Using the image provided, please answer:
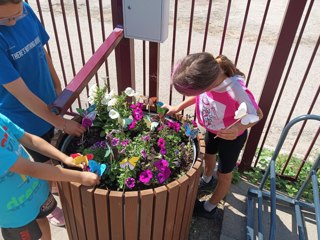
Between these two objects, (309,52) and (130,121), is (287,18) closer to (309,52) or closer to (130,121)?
(130,121)

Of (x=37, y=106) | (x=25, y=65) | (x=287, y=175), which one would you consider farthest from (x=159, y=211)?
(x=287, y=175)

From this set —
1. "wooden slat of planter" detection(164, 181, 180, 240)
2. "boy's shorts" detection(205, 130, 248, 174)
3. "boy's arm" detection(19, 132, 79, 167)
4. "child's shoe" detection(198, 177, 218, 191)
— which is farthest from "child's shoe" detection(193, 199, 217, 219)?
"boy's arm" detection(19, 132, 79, 167)

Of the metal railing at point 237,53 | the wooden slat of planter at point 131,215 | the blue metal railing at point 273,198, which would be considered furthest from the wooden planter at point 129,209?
the metal railing at point 237,53

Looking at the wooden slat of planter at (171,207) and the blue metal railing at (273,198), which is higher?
the wooden slat of planter at (171,207)

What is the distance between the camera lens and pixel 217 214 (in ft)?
8.04

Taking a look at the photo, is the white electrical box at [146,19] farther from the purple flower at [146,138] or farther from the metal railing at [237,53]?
the purple flower at [146,138]

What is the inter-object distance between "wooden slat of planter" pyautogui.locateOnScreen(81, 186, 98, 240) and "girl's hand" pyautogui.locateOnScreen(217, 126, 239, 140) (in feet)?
2.62

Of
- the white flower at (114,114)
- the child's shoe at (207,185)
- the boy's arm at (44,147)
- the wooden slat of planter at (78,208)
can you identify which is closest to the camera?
the wooden slat of planter at (78,208)

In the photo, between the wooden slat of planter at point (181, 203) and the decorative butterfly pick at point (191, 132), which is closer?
the wooden slat of planter at point (181, 203)

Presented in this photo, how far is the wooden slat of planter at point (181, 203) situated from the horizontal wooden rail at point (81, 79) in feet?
2.21

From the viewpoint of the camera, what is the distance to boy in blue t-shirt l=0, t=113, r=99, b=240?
1.45m

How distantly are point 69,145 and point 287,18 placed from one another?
1419 millimetres

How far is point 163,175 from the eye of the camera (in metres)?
1.67

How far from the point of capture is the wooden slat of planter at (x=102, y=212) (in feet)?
4.98
